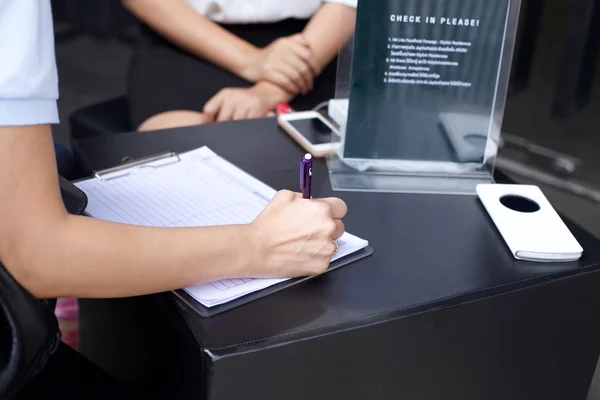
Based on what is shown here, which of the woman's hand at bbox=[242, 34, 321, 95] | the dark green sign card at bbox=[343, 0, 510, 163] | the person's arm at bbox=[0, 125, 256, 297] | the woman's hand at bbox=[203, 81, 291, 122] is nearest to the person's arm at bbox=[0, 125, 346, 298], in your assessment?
the person's arm at bbox=[0, 125, 256, 297]

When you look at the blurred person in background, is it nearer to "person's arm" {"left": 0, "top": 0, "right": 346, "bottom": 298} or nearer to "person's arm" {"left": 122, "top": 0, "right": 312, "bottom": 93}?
"person's arm" {"left": 122, "top": 0, "right": 312, "bottom": 93}

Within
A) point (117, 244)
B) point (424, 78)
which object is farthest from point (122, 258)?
point (424, 78)

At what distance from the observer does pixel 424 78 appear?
905 mm

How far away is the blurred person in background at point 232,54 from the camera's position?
145 cm

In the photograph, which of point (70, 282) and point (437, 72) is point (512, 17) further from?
point (70, 282)

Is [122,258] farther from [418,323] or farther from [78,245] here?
[418,323]

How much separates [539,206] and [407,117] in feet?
0.66

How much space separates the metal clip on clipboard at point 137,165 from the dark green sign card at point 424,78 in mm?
236

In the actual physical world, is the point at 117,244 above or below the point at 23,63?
below

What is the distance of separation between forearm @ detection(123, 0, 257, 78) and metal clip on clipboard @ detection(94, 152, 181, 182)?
0.57 metres

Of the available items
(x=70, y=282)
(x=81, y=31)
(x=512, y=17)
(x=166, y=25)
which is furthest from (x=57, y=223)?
(x=81, y=31)

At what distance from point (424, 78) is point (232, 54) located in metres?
0.66

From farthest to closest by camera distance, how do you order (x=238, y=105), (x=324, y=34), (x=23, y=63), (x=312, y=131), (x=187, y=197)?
(x=324, y=34)
(x=238, y=105)
(x=312, y=131)
(x=187, y=197)
(x=23, y=63)

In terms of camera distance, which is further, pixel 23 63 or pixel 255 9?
pixel 255 9
